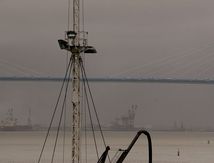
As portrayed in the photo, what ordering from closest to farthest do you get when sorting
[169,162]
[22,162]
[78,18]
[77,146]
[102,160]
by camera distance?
[102,160], [77,146], [78,18], [22,162], [169,162]

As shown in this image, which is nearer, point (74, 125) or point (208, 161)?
point (74, 125)

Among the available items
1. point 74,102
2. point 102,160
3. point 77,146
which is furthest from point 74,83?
point 102,160

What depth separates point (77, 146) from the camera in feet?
183

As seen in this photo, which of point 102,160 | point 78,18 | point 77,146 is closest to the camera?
point 102,160

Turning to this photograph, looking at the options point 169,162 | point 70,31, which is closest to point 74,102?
point 70,31

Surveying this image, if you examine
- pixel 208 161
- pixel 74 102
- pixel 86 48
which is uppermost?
pixel 86 48

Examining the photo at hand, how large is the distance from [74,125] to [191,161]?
91599 mm

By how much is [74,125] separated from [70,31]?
7.61 meters

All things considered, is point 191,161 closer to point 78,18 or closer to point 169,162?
point 169,162

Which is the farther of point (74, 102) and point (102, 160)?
point (74, 102)

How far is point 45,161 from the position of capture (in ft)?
454

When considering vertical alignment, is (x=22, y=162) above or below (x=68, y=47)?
below

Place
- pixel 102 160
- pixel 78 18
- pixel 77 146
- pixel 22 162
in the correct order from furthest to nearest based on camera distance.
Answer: pixel 22 162
pixel 78 18
pixel 77 146
pixel 102 160

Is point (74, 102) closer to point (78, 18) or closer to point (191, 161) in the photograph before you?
point (78, 18)
